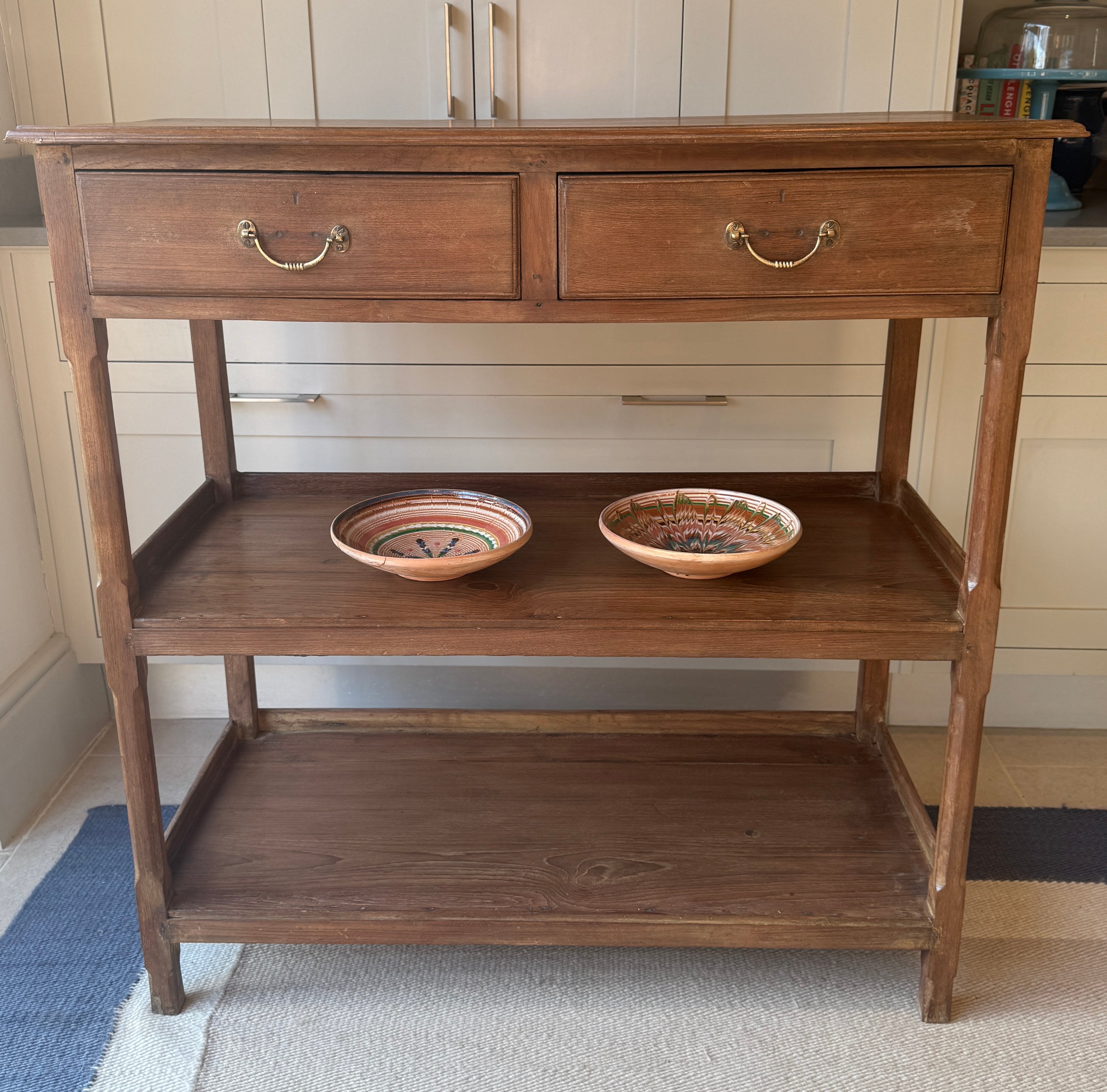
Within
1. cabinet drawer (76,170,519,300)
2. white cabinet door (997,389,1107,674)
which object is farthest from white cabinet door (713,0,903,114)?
cabinet drawer (76,170,519,300)

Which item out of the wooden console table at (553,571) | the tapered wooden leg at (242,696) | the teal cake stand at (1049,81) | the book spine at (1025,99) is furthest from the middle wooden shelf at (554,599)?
the book spine at (1025,99)

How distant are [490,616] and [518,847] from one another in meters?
0.42

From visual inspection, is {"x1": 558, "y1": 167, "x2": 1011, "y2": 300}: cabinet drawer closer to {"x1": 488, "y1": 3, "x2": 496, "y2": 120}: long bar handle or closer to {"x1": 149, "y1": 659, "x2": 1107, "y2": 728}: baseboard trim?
{"x1": 488, "y1": 3, "x2": 496, "y2": 120}: long bar handle

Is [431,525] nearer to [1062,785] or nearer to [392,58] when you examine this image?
[392,58]

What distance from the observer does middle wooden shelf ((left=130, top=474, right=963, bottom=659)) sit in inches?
51.1

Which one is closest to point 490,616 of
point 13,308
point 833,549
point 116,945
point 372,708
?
point 833,549

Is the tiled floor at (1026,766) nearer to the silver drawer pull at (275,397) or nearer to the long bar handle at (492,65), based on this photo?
the silver drawer pull at (275,397)

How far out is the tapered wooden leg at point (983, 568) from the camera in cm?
116

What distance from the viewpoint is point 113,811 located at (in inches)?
75.8

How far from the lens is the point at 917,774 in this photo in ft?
6.66

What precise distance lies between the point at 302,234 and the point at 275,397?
760 millimetres

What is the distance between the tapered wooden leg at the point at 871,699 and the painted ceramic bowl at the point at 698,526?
1.19 ft

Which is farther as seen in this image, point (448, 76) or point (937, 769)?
point (937, 769)

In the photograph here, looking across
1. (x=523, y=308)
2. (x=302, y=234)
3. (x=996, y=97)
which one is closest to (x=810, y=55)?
(x=996, y=97)
